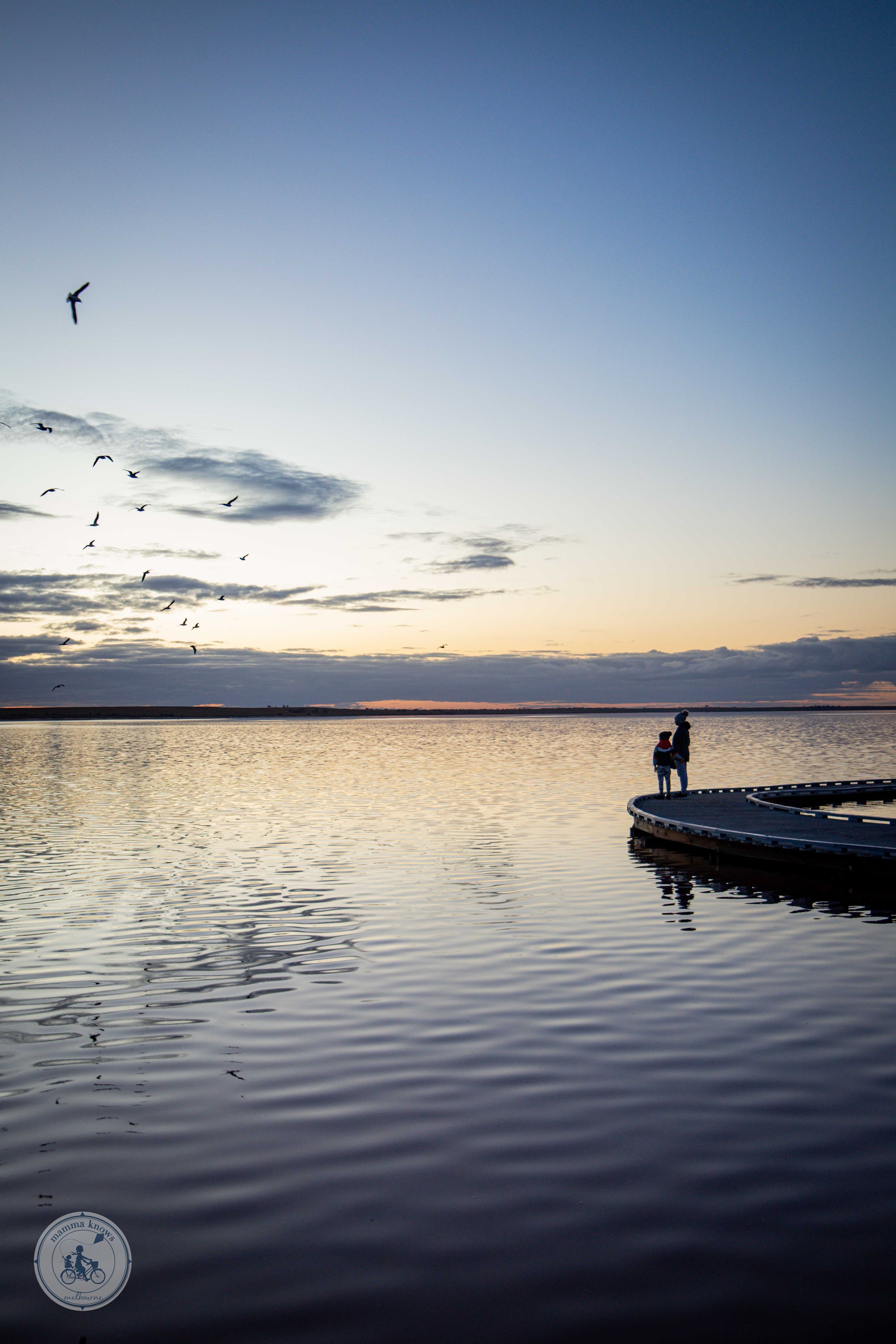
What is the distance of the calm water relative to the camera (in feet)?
18.5

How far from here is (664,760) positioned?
31312mm

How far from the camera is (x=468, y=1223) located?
636cm

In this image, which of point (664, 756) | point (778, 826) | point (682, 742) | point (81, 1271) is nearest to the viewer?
point (81, 1271)

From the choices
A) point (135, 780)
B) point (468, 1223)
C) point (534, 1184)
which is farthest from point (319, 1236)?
point (135, 780)

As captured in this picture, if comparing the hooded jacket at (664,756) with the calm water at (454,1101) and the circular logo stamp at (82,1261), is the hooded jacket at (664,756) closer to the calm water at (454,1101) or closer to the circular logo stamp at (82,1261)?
the calm water at (454,1101)

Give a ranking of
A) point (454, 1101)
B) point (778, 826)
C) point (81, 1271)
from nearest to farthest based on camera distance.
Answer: point (81, 1271), point (454, 1101), point (778, 826)

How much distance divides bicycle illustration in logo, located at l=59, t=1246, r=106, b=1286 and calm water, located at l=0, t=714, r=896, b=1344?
0.73 ft

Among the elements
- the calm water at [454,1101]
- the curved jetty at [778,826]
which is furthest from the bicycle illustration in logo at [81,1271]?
the curved jetty at [778,826]

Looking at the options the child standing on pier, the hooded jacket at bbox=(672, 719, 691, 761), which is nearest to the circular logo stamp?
the child standing on pier

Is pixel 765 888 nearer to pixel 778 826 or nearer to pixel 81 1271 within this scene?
pixel 778 826

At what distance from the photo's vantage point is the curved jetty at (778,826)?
19531 millimetres

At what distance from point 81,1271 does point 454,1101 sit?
344 centimetres

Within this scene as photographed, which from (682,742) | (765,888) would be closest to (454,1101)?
(765,888)

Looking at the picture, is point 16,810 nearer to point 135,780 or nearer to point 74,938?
point 135,780
